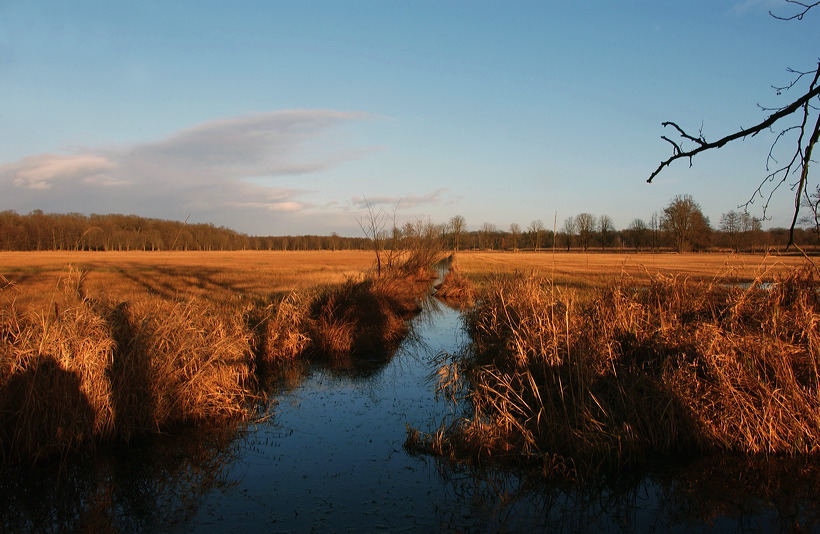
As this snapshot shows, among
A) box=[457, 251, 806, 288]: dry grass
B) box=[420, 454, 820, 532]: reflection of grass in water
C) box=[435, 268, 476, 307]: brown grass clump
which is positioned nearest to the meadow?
box=[420, 454, 820, 532]: reflection of grass in water

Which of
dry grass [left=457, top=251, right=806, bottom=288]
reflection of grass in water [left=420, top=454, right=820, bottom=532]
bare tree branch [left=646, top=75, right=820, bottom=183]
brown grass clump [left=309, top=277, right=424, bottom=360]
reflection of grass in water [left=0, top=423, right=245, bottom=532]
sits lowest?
reflection of grass in water [left=0, top=423, right=245, bottom=532]

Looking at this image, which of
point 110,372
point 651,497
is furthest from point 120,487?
point 651,497

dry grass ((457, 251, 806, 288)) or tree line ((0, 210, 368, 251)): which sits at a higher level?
tree line ((0, 210, 368, 251))

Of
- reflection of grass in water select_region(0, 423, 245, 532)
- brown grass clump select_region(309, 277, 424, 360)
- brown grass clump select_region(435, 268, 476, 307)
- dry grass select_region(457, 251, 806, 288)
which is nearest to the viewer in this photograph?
reflection of grass in water select_region(0, 423, 245, 532)

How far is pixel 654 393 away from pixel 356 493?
4.19 m

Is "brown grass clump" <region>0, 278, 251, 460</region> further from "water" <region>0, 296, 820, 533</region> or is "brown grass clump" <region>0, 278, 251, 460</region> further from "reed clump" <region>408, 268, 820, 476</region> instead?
"reed clump" <region>408, 268, 820, 476</region>

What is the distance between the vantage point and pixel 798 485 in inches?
212

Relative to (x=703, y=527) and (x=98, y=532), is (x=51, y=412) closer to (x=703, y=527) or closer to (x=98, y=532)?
(x=98, y=532)

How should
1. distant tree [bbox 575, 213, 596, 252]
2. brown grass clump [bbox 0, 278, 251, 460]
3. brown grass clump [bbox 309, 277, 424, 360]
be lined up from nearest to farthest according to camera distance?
brown grass clump [bbox 0, 278, 251, 460], brown grass clump [bbox 309, 277, 424, 360], distant tree [bbox 575, 213, 596, 252]

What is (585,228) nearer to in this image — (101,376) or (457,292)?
(457,292)

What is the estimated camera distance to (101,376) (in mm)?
6613

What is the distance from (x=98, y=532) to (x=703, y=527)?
562 centimetres

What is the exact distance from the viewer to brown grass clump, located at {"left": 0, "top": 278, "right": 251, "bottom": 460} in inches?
239

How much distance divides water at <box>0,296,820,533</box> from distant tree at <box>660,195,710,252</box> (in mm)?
80942
